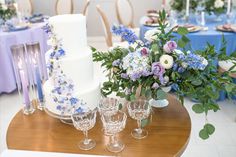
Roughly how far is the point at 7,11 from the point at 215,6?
8.63 feet

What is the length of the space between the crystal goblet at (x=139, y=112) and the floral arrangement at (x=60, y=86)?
22 centimetres

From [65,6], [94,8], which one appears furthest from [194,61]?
[94,8]

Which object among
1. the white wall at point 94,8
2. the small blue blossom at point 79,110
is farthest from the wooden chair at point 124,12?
the small blue blossom at point 79,110

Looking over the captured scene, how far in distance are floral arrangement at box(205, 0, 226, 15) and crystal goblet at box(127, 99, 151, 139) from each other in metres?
2.21

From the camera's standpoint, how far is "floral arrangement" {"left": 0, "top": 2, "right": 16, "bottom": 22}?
3227mm

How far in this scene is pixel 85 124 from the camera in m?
1.08

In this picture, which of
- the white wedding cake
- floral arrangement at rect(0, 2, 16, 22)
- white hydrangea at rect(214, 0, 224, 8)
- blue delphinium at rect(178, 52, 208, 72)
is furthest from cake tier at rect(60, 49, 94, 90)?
floral arrangement at rect(0, 2, 16, 22)

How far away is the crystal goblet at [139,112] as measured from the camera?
113cm

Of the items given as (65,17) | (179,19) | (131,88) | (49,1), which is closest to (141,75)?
(131,88)

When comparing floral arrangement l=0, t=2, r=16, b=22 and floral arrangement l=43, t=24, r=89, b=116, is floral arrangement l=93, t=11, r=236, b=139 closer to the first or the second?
floral arrangement l=43, t=24, r=89, b=116

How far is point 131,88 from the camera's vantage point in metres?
1.18

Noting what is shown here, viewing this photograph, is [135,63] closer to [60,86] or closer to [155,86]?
[155,86]

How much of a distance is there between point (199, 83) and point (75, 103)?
1.85 feet

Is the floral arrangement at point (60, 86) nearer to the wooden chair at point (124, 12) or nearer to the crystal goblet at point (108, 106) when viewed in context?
the crystal goblet at point (108, 106)
